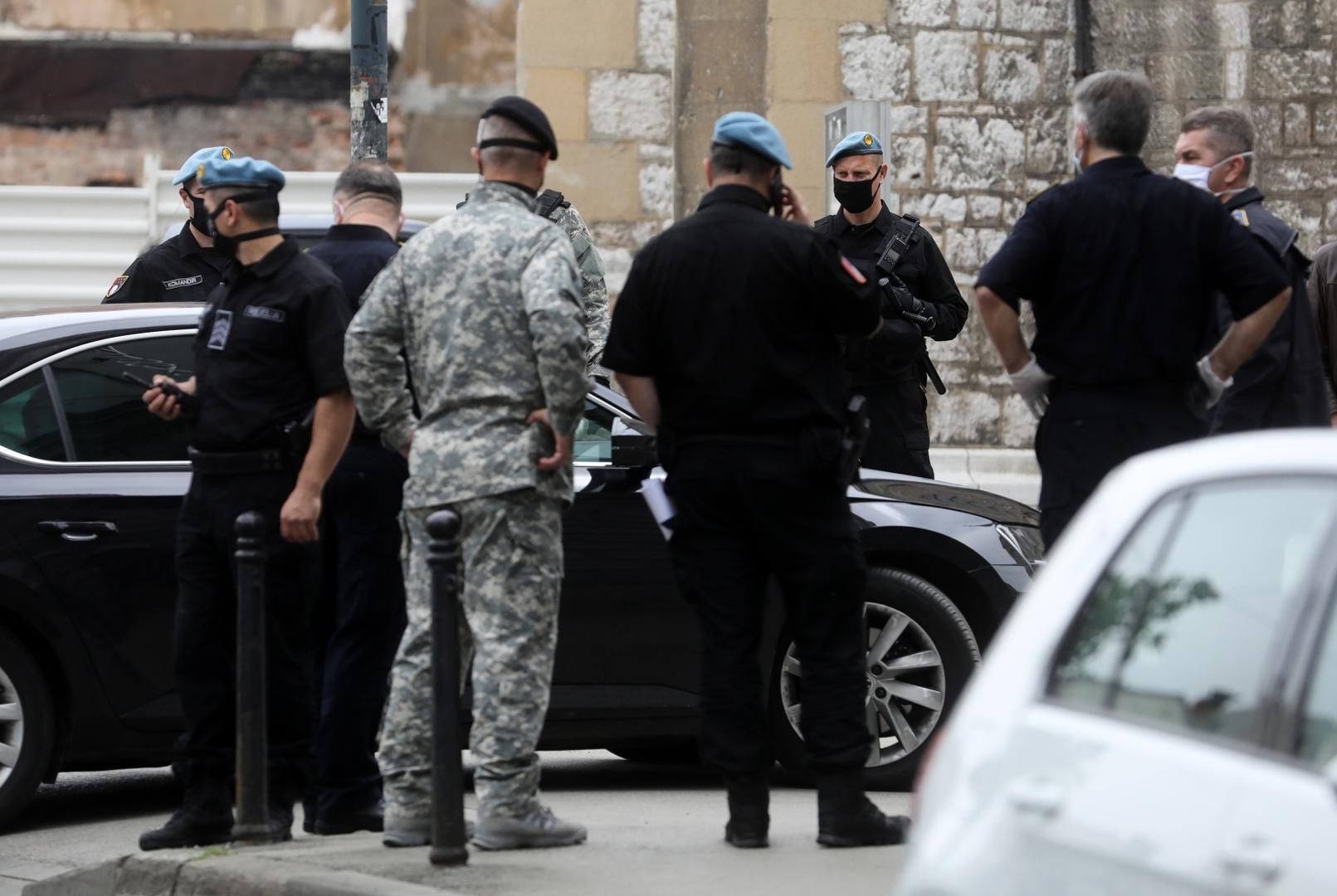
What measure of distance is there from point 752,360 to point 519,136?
2.92ft

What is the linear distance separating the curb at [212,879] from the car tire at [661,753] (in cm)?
232

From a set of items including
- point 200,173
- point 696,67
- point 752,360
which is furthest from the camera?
point 696,67

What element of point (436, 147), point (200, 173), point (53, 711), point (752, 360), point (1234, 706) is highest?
point (436, 147)

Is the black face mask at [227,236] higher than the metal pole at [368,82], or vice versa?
the metal pole at [368,82]

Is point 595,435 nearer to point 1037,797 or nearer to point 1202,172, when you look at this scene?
point 1202,172

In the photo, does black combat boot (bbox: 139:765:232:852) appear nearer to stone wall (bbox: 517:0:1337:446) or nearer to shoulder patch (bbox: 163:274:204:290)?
shoulder patch (bbox: 163:274:204:290)

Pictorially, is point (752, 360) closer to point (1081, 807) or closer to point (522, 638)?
point (522, 638)

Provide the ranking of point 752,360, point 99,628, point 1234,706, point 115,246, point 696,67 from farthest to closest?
point 115,246 < point 696,67 < point 99,628 < point 752,360 < point 1234,706

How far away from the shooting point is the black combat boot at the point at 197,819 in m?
6.03

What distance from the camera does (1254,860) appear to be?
8.97 ft

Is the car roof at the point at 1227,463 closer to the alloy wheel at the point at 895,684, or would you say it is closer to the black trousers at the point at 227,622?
the black trousers at the point at 227,622

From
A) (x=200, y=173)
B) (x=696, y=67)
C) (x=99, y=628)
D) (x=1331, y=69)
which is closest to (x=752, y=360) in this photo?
(x=200, y=173)

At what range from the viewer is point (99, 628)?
6.66 m

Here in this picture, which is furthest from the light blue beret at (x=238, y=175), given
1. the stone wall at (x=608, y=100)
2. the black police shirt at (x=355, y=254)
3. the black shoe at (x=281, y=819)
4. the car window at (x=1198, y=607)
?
the stone wall at (x=608, y=100)
